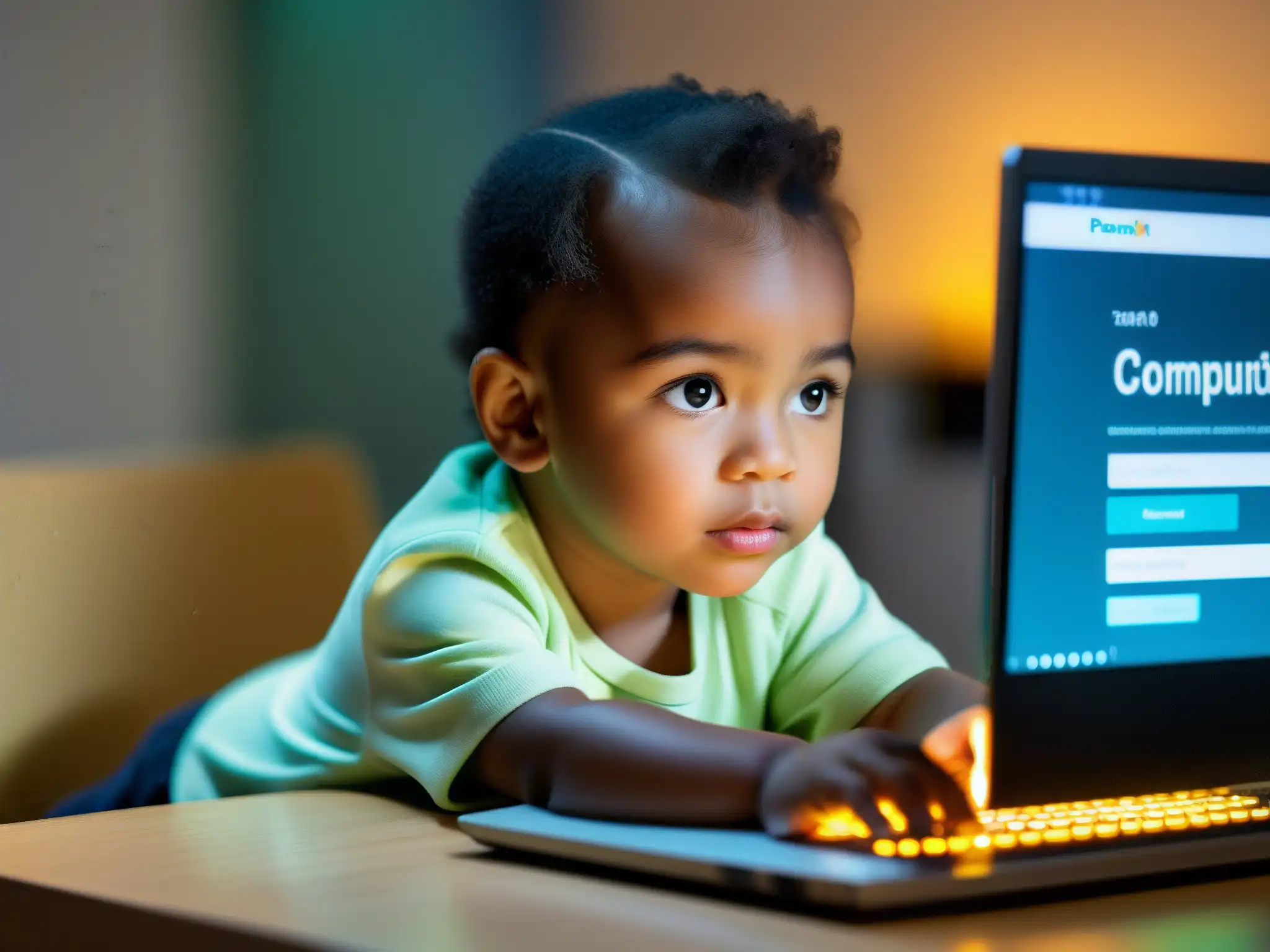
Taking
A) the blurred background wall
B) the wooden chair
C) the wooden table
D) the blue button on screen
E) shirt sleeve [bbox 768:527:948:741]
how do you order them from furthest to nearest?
the blurred background wall
the wooden chair
shirt sleeve [bbox 768:527:948:741]
the blue button on screen
the wooden table

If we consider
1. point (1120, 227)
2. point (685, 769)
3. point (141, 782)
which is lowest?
point (141, 782)

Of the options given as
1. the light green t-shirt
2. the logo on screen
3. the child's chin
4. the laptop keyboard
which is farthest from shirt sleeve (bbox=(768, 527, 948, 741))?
the logo on screen

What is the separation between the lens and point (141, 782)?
0.96m

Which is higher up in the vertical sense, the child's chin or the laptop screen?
the laptop screen

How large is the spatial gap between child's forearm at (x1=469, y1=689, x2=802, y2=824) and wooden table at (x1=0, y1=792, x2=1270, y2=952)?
0.15 feet

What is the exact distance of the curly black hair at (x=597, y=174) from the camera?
0.77m

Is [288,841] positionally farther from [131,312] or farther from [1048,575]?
[131,312]

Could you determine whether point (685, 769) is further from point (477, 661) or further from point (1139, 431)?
point (1139, 431)

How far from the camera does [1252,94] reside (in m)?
1.34

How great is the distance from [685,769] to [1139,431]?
234 millimetres

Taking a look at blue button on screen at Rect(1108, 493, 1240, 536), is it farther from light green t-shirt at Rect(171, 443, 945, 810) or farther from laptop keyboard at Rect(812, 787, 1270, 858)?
light green t-shirt at Rect(171, 443, 945, 810)

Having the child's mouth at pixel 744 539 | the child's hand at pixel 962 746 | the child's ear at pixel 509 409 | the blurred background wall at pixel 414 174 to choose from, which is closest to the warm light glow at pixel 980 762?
the child's hand at pixel 962 746

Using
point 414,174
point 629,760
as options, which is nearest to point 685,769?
point 629,760

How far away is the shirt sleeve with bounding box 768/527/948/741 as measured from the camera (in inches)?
33.5
